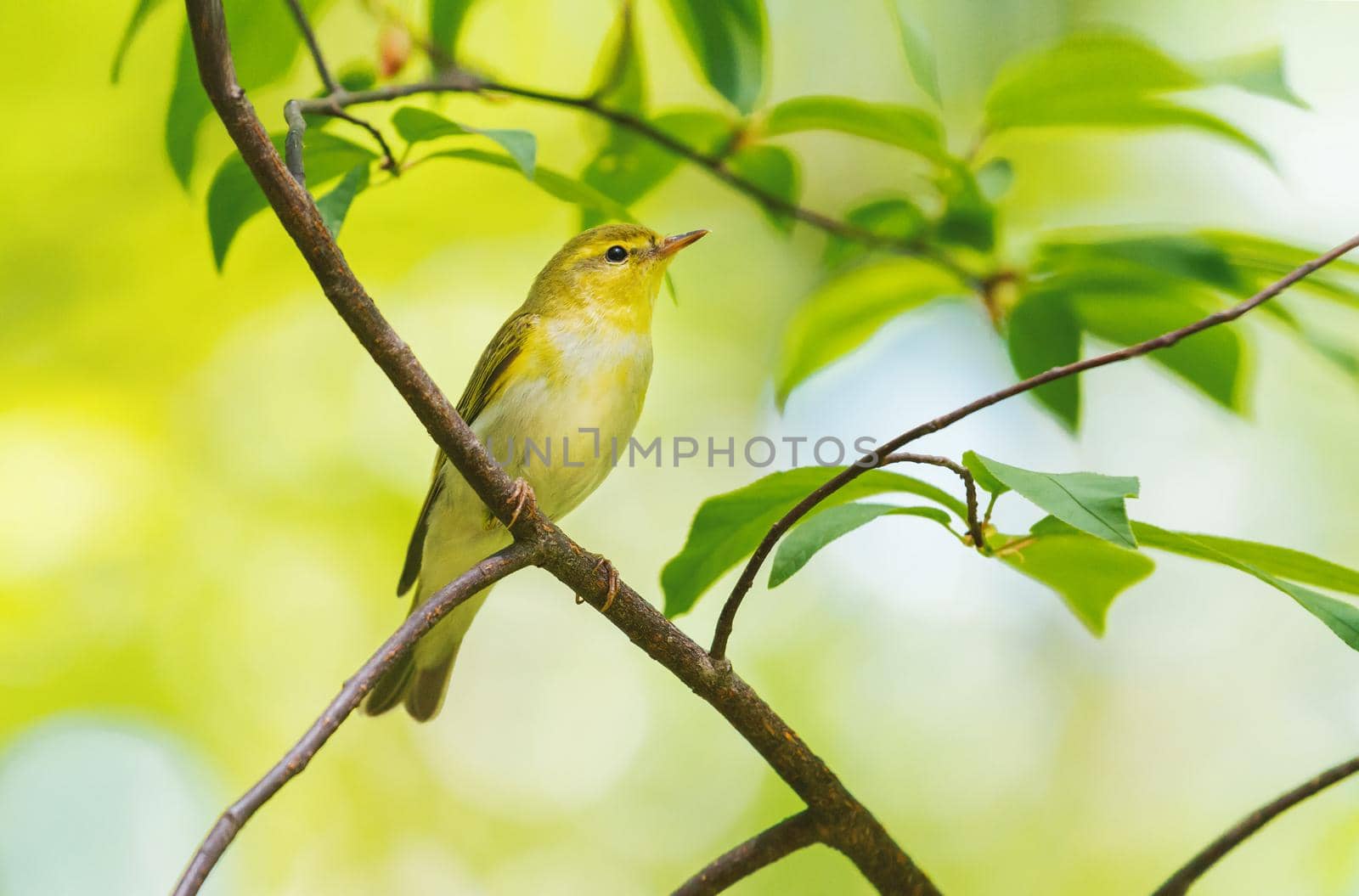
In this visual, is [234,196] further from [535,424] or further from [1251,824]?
[1251,824]

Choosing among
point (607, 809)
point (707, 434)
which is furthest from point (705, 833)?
point (707, 434)

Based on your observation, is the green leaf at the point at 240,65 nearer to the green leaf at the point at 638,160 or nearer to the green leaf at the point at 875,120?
the green leaf at the point at 638,160

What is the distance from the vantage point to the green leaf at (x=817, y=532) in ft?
5.29

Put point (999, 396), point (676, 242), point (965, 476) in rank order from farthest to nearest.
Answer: point (676, 242) < point (965, 476) < point (999, 396)

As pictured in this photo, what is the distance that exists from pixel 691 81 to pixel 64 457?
182 inches

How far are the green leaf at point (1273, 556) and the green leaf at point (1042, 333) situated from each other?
834 mm

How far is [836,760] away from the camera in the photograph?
24.2 ft

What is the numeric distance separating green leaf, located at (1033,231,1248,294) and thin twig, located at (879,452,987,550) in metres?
0.83

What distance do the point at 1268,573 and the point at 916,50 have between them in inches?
50.3

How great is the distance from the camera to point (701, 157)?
8.61 feet

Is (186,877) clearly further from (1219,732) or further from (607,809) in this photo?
(1219,732)

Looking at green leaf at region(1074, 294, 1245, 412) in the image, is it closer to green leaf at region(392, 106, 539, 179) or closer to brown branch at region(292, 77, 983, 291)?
brown branch at region(292, 77, 983, 291)

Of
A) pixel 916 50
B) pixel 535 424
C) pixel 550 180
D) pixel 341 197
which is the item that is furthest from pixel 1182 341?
pixel 535 424

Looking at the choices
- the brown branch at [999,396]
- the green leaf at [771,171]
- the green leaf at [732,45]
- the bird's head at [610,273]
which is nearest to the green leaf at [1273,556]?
the brown branch at [999,396]
